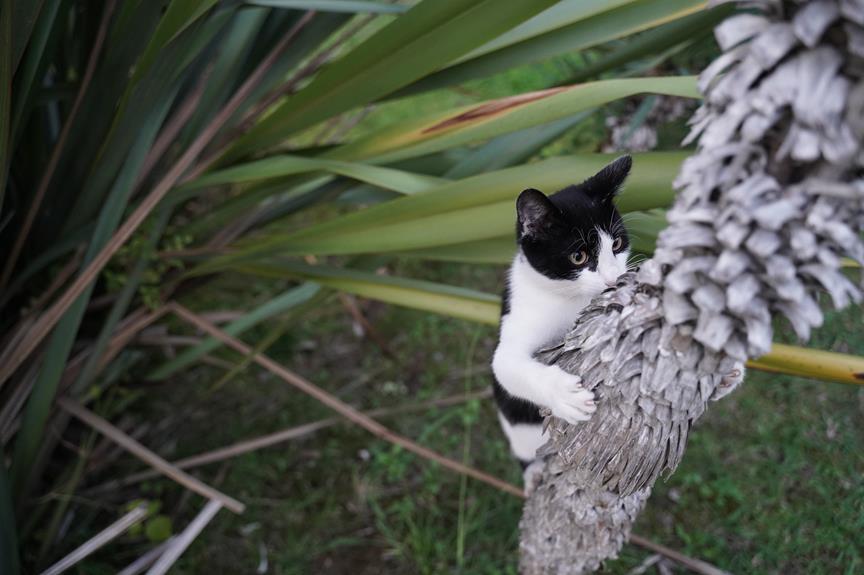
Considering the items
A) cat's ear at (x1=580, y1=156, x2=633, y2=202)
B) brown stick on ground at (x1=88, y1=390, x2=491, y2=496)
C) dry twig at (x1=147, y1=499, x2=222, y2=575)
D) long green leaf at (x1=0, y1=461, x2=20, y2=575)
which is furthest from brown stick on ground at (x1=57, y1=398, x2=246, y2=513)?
cat's ear at (x1=580, y1=156, x2=633, y2=202)

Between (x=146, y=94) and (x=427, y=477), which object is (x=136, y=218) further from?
(x=427, y=477)

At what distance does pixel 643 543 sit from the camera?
1.13 meters

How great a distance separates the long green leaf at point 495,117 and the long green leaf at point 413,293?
180 mm

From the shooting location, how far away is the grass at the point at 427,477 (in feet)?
3.82

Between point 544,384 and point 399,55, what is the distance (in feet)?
1.48

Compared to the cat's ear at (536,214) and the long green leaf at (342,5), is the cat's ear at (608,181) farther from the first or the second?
the long green leaf at (342,5)

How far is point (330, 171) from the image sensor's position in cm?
100

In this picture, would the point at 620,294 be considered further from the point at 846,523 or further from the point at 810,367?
the point at 846,523

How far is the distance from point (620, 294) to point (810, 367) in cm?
28

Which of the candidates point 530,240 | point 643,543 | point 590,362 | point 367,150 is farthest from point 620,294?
point 643,543

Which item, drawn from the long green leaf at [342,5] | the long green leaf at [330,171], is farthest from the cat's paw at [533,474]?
the long green leaf at [342,5]

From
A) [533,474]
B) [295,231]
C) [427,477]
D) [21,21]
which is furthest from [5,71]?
[427,477]

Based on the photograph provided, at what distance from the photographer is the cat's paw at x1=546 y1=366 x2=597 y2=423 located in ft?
2.05

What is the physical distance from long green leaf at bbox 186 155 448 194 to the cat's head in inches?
6.5
